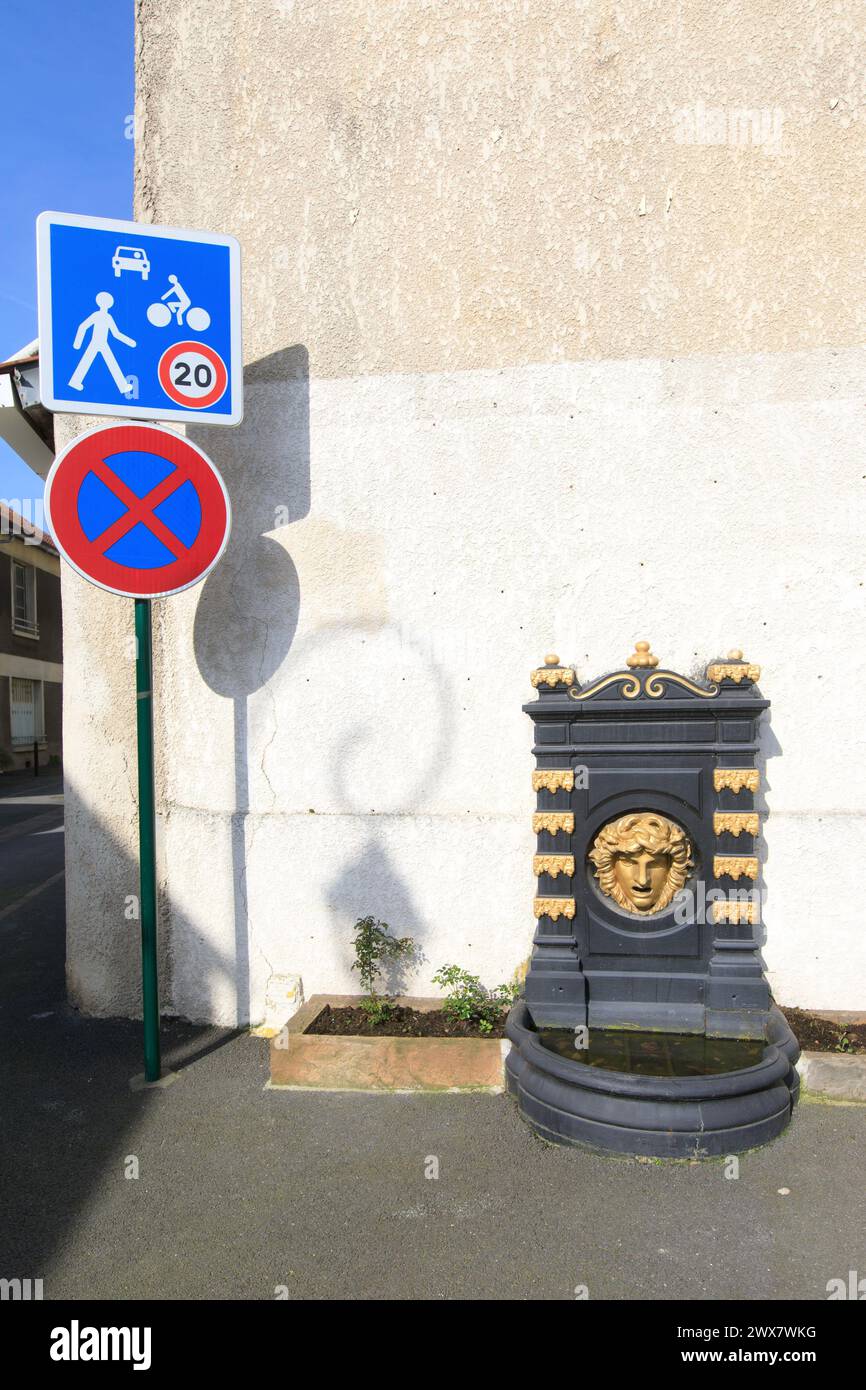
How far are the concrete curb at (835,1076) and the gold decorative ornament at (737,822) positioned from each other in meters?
0.99

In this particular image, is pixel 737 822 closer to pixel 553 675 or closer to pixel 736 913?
pixel 736 913

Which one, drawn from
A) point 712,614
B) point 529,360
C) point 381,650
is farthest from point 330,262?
point 712,614

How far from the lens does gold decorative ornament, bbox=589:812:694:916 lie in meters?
3.82

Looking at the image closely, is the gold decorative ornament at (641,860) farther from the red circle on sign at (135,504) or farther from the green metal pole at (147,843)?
the red circle on sign at (135,504)

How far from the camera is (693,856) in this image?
3.89 metres

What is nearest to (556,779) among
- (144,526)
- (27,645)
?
(144,526)

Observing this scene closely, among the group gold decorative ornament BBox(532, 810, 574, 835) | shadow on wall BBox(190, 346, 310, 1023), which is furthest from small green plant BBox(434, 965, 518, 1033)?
shadow on wall BBox(190, 346, 310, 1023)

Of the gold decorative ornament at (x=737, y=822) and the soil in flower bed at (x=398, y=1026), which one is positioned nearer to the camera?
the gold decorative ornament at (x=737, y=822)

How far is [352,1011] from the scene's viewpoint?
4.16 m

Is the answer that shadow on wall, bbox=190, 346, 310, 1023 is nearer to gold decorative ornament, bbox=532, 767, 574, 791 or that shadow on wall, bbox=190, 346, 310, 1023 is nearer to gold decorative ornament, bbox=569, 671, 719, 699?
gold decorative ornament, bbox=532, 767, 574, 791

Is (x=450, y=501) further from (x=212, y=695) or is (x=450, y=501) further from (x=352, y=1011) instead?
(x=352, y=1011)

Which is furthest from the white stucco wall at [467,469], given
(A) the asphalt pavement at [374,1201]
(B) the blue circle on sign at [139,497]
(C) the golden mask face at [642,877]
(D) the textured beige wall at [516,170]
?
(A) the asphalt pavement at [374,1201]

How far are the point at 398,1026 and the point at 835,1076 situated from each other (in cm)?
194

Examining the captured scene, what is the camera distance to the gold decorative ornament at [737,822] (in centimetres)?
377
